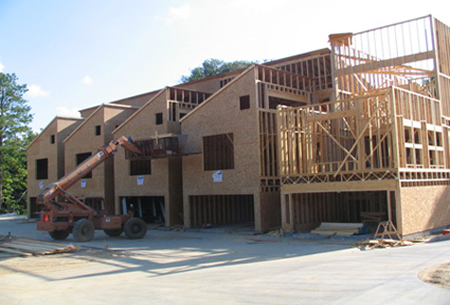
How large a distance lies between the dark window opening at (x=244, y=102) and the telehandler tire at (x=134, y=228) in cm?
799

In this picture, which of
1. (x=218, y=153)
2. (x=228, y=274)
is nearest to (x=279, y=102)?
(x=218, y=153)

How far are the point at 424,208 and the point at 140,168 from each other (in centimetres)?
1732

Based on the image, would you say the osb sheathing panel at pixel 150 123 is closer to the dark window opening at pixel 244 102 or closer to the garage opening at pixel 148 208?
the garage opening at pixel 148 208

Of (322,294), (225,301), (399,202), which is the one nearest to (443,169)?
(399,202)

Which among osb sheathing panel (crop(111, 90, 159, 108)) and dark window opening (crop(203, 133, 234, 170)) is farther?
osb sheathing panel (crop(111, 90, 159, 108))

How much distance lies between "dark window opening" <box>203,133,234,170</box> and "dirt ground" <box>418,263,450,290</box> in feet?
48.0

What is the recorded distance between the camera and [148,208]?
30.7 meters

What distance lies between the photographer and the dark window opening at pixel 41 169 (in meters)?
37.9

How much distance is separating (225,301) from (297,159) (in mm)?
14346

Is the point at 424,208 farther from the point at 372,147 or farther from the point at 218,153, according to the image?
the point at 218,153

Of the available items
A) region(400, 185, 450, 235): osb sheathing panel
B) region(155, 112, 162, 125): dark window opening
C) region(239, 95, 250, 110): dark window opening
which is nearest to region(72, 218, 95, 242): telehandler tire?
region(155, 112, 162, 125): dark window opening

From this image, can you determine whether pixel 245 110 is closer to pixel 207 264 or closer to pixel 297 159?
pixel 297 159

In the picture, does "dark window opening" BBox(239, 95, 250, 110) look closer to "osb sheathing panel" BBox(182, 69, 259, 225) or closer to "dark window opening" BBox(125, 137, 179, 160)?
"osb sheathing panel" BBox(182, 69, 259, 225)

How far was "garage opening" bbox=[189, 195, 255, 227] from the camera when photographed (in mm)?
25031
